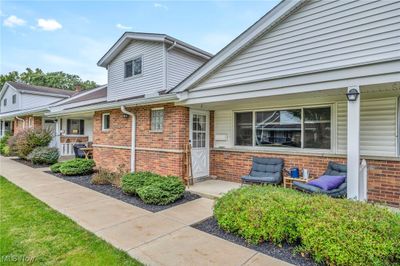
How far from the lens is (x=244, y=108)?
790 cm

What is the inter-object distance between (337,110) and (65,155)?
15604 millimetres

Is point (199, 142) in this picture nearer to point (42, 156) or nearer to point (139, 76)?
point (139, 76)

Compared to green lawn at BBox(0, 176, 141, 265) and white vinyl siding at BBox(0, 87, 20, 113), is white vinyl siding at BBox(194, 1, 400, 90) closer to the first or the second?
green lawn at BBox(0, 176, 141, 265)

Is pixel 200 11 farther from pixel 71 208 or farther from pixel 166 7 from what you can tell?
pixel 71 208

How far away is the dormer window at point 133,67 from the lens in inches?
425

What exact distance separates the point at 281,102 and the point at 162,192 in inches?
165

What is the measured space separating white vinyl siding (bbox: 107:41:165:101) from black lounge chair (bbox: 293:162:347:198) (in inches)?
259

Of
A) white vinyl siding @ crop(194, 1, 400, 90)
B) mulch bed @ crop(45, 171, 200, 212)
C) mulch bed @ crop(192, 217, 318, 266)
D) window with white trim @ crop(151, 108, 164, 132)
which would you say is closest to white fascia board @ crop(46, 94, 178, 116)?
window with white trim @ crop(151, 108, 164, 132)

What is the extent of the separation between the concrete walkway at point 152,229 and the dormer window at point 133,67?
19.1 feet

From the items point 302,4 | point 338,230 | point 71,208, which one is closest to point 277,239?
point 338,230

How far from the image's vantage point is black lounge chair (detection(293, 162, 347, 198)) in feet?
16.9

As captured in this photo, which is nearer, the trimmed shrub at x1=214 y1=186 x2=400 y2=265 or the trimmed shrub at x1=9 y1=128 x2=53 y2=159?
the trimmed shrub at x1=214 y1=186 x2=400 y2=265

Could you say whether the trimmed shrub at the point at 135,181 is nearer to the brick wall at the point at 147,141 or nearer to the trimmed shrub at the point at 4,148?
the brick wall at the point at 147,141

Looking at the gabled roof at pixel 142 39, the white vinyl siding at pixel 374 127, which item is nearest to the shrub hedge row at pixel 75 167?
the gabled roof at pixel 142 39
